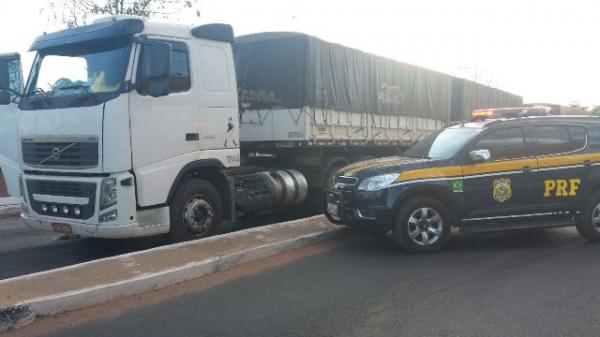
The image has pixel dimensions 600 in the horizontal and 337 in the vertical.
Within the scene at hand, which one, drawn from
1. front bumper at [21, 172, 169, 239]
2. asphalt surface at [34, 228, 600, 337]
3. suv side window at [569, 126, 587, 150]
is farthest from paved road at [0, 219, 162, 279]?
suv side window at [569, 126, 587, 150]

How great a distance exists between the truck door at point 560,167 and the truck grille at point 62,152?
5707 mm

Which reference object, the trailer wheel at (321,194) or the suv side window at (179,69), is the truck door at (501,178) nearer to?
the trailer wheel at (321,194)

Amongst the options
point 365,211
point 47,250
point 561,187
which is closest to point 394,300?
point 365,211

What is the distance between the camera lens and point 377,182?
722 centimetres

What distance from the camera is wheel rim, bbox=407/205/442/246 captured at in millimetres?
7184

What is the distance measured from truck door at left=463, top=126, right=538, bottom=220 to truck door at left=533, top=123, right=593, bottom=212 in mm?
163

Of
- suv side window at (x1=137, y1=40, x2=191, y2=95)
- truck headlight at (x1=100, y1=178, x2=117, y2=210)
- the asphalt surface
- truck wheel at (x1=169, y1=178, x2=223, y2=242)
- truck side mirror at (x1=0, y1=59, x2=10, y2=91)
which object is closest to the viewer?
the asphalt surface

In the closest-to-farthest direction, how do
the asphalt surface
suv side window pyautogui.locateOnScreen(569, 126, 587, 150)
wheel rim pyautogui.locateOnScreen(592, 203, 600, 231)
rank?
1. the asphalt surface
2. wheel rim pyautogui.locateOnScreen(592, 203, 600, 231)
3. suv side window pyautogui.locateOnScreen(569, 126, 587, 150)

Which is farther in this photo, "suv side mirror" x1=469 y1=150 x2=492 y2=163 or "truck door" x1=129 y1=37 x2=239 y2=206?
"suv side mirror" x1=469 y1=150 x2=492 y2=163

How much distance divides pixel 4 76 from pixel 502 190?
687cm

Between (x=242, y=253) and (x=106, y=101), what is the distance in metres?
2.40

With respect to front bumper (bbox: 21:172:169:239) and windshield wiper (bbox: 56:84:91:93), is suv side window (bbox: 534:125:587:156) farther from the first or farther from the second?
windshield wiper (bbox: 56:84:91:93)

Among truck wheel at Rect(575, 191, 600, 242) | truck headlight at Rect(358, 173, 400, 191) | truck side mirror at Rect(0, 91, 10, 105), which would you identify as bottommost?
truck wheel at Rect(575, 191, 600, 242)

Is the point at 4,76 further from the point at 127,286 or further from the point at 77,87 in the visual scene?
the point at 127,286
